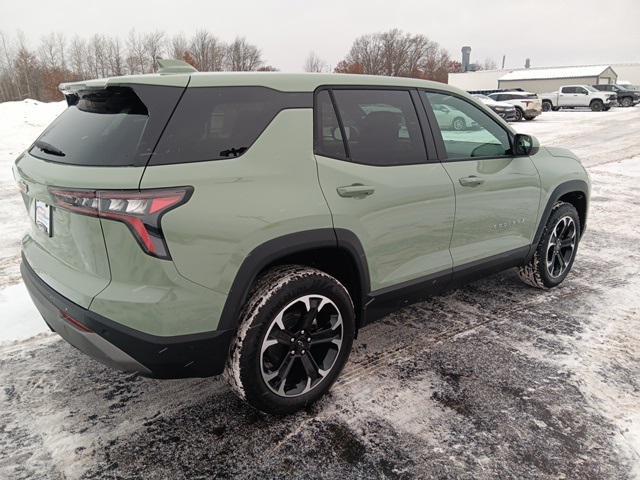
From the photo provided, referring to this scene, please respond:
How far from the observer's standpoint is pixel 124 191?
197 centimetres

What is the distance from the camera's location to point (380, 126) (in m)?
2.87

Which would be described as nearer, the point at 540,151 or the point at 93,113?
the point at 93,113

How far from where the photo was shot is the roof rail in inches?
98.3

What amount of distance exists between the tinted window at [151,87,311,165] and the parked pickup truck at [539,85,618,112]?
36723 millimetres

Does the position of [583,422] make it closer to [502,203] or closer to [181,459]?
[502,203]

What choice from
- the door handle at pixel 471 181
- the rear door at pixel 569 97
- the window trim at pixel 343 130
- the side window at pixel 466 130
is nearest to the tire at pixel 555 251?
the side window at pixel 466 130

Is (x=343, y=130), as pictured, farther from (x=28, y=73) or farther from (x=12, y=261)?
(x=28, y=73)

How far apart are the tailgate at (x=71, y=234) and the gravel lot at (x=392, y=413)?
77cm

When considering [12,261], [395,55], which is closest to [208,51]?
[395,55]

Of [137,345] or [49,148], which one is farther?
[49,148]

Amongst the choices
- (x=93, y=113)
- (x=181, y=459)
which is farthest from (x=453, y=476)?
(x=93, y=113)

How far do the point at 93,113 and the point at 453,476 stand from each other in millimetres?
2438

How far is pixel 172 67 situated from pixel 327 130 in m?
0.88

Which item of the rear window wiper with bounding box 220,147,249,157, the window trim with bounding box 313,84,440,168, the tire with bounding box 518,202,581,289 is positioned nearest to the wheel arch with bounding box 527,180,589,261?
the tire with bounding box 518,202,581,289
